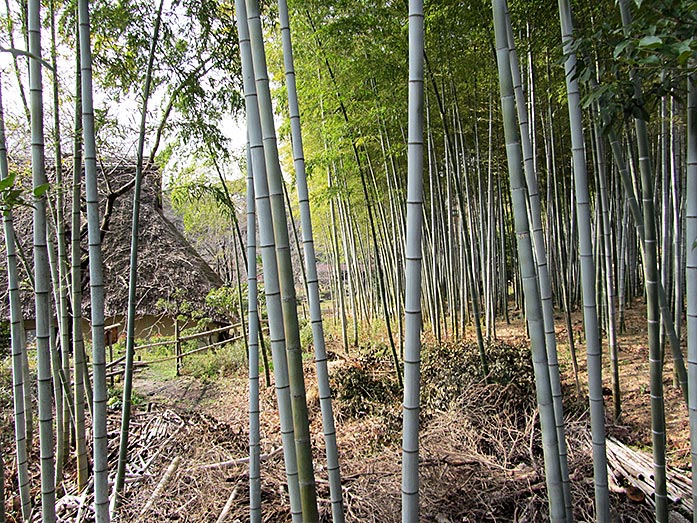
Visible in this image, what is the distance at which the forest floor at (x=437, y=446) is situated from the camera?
221 cm

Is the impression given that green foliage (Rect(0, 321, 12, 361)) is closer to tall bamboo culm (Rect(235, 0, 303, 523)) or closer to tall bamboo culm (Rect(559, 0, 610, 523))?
tall bamboo culm (Rect(235, 0, 303, 523))

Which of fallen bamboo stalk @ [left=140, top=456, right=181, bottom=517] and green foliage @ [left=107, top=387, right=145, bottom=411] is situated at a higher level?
fallen bamboo stalk @ [left=140, top=456, right=181, bottom=517]

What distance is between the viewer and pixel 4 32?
117 inches

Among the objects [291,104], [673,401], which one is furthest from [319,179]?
[291,104]

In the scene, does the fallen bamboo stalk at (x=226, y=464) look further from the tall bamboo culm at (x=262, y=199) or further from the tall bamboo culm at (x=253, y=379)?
the tall bamboo culm at (x=262, y=199)

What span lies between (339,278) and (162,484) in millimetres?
4936

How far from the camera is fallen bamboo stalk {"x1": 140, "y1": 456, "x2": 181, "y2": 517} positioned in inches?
92.1

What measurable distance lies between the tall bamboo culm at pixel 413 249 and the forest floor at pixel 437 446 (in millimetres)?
1114

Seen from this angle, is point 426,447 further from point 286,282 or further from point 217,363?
point 217,363

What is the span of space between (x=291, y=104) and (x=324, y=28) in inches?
111

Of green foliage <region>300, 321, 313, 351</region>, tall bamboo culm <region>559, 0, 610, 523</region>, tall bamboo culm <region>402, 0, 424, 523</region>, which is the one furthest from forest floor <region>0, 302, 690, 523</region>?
green foliage <region>300, 321, 313, 351</region>

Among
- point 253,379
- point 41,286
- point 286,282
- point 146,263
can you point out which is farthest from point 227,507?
point 146,263

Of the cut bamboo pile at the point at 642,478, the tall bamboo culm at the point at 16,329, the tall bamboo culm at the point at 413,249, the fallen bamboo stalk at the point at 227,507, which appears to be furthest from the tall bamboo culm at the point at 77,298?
the cut bamboo pile at the point at 642,478

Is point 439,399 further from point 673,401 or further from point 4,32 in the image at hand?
point 4,32
